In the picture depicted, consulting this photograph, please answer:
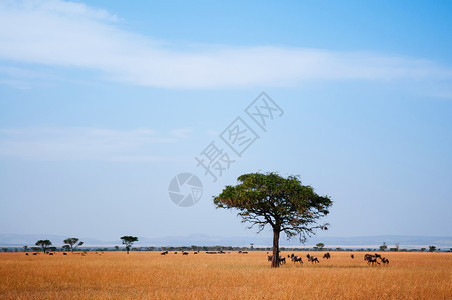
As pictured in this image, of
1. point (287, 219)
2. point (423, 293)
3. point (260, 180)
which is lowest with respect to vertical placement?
point (423, 293)

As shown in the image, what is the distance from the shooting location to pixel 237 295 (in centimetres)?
1930

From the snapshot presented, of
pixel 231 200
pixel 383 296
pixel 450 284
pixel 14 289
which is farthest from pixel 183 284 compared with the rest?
pixel 231 200

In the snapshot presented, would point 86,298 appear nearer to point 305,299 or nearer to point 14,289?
point 14,289

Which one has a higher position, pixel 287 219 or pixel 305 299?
pixel 287 219

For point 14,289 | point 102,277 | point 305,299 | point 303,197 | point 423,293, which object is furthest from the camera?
point 303,197

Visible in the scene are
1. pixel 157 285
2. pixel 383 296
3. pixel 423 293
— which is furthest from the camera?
pixel 157 285

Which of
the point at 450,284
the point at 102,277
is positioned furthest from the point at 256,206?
the point at 450,284

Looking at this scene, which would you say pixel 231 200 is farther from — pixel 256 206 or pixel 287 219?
pixel 287 219

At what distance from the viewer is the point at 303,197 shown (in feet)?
135

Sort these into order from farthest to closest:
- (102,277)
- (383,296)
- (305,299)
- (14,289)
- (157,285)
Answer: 1. (102,277)
2. (157,285)
3. (14,289)
4. (383,296)
5. (305,299)

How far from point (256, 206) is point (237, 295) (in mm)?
22618

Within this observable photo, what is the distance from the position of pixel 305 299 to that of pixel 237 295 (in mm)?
2899

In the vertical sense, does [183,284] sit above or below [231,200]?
below

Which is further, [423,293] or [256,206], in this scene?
[256,206]
